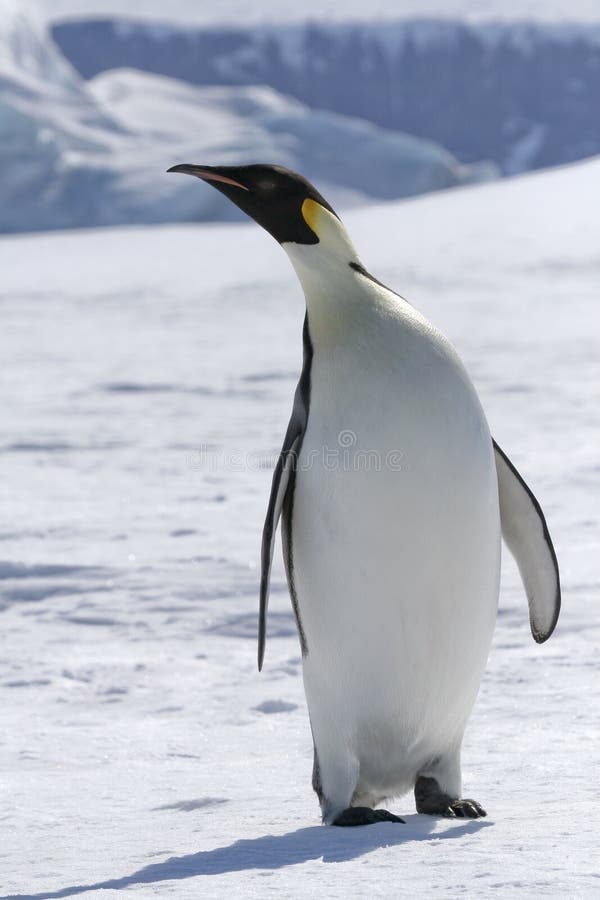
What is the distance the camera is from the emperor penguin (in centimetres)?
185

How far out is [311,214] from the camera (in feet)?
6.30

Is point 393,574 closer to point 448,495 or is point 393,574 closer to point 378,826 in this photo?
point 448,495

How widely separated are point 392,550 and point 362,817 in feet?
1.24

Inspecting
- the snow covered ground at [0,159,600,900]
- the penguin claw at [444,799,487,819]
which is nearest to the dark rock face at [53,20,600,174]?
the snow covered ground at [0,159,600,900]

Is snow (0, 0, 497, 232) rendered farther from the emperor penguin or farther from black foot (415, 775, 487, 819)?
black foot (415, 775, 487, 819)

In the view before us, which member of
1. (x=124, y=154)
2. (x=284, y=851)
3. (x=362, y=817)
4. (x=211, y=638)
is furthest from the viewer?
(x=124, y=154)

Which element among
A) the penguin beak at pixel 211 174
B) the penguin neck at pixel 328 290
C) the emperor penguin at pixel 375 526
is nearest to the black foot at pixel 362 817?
the emperor penguin at pixel 375 526

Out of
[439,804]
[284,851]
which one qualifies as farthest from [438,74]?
[284,851]

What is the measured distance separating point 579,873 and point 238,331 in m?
6.33

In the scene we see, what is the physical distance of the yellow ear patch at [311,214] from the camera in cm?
192

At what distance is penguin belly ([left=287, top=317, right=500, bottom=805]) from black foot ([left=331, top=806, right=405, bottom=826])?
0.07m

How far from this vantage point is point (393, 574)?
1850 mm

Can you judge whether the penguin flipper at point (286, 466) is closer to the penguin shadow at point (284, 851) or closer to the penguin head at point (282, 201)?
the penguin head at point (282, 201)

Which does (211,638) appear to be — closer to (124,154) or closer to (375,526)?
(375,526)
